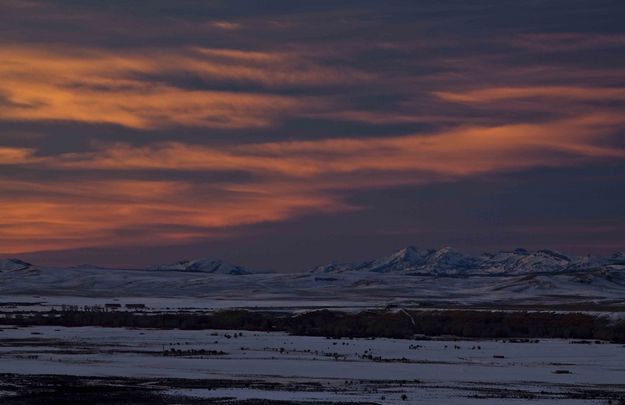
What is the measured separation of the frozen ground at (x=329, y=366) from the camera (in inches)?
1558

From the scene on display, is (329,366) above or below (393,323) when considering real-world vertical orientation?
above

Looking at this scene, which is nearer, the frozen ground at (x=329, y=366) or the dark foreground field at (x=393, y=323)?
the frozen ground at (x=329, y=366)

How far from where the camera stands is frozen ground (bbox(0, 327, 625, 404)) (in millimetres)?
39562

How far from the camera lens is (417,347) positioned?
6531 centimetres

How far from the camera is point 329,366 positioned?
168 feet

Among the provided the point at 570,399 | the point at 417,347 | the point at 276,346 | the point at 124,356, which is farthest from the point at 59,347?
the point at 570,399

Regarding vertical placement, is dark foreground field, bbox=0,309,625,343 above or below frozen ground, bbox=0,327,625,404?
below

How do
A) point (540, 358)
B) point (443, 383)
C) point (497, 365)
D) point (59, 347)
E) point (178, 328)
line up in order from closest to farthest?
point (443, 383)
point (497, 365)
point (540, 358)
point (59, 347)
point (178, 328)

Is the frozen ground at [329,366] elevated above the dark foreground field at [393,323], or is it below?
above

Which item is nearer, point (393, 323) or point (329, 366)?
point (329, 366)

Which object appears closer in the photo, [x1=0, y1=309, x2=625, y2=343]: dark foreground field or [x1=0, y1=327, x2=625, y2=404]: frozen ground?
[x1=0, y1=327, x2=625, y2=404]: frozen ground

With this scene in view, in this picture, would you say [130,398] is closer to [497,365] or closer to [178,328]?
[497,365]

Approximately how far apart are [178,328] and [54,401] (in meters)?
51.0

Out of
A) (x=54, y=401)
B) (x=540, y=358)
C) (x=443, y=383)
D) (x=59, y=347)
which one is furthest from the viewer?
(x=59, y=347)
